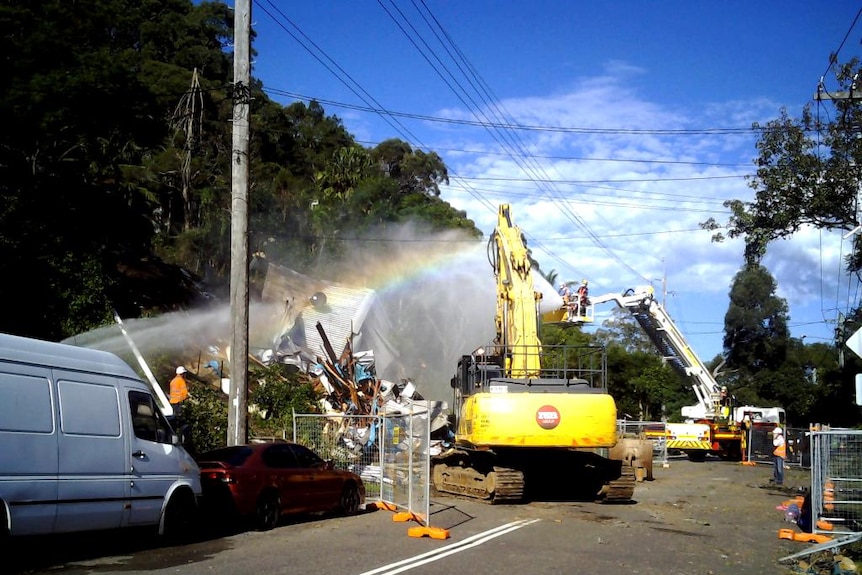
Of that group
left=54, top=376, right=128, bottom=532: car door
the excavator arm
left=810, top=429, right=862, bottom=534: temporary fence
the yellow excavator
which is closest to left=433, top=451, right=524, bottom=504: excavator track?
the yellow excavator

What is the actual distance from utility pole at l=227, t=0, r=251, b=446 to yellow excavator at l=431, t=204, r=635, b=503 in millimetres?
4537

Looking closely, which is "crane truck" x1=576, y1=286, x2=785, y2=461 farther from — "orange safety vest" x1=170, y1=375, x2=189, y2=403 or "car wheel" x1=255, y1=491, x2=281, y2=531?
"car wheel" x1=255, y1=491, x2=281, y2=531

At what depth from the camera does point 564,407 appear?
16734 millimetres

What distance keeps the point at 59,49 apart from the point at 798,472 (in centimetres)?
2935

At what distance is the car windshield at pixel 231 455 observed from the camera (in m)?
13.6

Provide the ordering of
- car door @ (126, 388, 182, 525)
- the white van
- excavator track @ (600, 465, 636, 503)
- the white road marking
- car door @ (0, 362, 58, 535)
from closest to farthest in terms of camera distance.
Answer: car door @ (0, 362, 58, 535)
the white van
the white road marking
car door @ (126, 388, 182, 525)
excavator track @ (600, 465, 636, 503)

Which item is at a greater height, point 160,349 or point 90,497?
point 160,349

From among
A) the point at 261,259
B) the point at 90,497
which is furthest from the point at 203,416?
the point at 261,259

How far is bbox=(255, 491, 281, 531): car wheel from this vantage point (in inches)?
531

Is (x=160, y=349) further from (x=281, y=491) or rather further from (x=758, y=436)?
(x=758, y=436)

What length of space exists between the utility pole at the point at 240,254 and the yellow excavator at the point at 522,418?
4.54 m

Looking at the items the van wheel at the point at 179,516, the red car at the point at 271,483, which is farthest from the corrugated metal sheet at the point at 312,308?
the van wheel at the point at 179,516

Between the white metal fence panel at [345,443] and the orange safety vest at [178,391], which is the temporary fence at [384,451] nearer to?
the white metal fence panel at [345,443]

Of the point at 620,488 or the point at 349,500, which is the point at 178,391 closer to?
the point at 349,500
